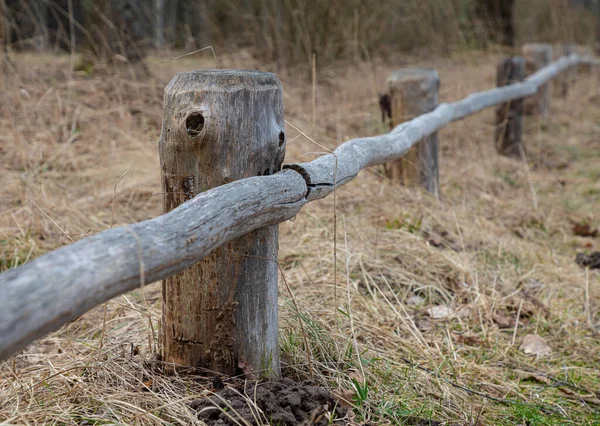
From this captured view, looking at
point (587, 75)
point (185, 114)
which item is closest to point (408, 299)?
point (185, 114)

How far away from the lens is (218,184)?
64.9 inches

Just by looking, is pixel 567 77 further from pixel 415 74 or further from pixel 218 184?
pixel 218 184

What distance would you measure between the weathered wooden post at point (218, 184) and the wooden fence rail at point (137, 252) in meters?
0.13

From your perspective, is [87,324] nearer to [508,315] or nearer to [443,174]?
[508,315]

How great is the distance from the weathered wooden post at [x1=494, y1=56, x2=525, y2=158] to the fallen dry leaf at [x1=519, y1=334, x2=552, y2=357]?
3299 millimetres

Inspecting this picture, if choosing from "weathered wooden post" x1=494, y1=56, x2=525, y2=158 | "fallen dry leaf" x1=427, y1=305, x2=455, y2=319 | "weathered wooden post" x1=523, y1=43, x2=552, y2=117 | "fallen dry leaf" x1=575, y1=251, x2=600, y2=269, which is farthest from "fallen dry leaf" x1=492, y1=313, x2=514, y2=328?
"weathered wooden post" x1=523, y1=43, x2=552, y2=117

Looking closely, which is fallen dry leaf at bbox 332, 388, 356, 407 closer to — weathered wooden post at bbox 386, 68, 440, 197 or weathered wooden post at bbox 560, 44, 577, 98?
weathered wooden post at bbox 386, 68, 440, 197

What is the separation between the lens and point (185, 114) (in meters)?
1.63

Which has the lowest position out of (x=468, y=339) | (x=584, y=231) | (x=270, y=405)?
(x=584, y=231)

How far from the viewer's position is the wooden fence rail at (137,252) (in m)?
0.94

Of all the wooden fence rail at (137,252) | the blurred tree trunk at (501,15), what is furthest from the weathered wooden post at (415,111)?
the blurred tree trunk at (501,15)

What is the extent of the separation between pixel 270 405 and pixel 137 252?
0.70m

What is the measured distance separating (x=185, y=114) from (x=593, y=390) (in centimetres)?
175

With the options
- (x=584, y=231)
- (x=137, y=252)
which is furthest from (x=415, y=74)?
(x=137, y=252)
